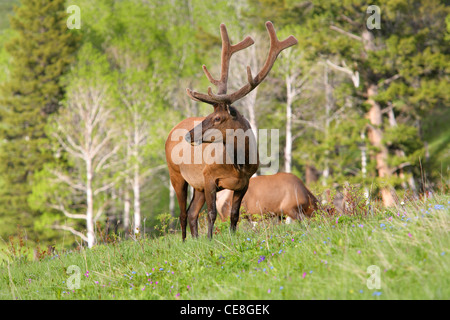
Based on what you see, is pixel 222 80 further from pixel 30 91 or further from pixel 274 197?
pixel 30 91

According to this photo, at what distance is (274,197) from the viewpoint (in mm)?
11617

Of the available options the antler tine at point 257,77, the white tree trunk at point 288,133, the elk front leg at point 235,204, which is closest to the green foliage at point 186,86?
the white tree trunk at point 288,133

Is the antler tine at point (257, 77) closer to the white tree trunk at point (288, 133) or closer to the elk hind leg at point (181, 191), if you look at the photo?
the elk hind leg at point (181, 191)

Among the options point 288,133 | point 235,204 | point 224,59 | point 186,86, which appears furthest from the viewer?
point 186,86

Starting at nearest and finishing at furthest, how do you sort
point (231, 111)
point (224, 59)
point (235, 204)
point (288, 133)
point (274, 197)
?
point (231, 111)
point (235, 204)
point (224, 59)
point (274, 197)
point (288, 133)

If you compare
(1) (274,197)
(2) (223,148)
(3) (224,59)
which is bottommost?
(1) (274,197)

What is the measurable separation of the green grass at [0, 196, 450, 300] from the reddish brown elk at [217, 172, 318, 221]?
177 inches

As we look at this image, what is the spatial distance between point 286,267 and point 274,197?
6.97 meters

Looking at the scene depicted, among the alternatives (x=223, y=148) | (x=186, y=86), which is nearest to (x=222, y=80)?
(x=223, y=148)

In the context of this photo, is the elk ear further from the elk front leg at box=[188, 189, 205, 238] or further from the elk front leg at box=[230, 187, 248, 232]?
the elk front leg at box=[188, 189, 205, 238]

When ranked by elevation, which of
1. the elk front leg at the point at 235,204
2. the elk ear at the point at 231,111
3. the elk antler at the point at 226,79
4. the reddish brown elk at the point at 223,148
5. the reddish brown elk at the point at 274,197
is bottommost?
the reddish brown elk at the point at 274,197

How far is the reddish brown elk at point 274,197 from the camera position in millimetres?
11087

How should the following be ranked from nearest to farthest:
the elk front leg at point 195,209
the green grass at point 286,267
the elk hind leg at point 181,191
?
the green grass at point 286,267 < the elk front leg at point 195,209 < the elk hind leg at point 181,191

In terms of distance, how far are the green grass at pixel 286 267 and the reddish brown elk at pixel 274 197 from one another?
4.50 metres
